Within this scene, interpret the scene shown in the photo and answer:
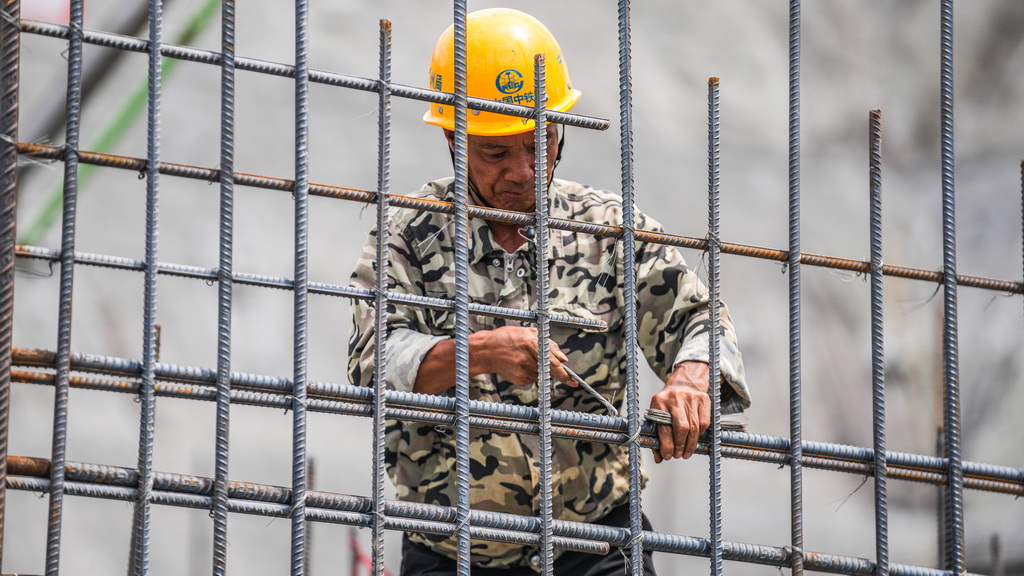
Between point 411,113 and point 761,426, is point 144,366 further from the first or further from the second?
point 761,426

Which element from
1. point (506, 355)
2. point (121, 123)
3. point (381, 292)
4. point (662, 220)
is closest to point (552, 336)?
point (506, 355)

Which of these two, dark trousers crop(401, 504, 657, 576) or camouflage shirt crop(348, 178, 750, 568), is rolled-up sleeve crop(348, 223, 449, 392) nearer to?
camouflage shirt crop(348, 178, 750, 568)

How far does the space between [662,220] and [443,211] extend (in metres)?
6.37

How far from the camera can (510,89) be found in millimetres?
3201

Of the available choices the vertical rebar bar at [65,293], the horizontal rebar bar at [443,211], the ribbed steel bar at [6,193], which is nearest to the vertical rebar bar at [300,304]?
the horizontal rebar bar at [443,211]

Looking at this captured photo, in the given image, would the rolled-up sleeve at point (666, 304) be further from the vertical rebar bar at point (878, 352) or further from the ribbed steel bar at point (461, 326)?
the ribbed steel bar at point (461, 326)

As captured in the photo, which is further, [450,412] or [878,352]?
[878,352]

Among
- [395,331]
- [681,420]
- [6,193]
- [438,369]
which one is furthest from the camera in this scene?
[395,331]

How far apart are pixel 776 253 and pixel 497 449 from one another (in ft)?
3.30

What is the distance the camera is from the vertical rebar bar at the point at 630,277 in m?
2.38

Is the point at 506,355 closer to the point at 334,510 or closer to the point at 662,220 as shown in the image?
the point at 334,510

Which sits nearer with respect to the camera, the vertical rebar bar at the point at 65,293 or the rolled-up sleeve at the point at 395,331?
the vertical rebar bar at the point at 65,293

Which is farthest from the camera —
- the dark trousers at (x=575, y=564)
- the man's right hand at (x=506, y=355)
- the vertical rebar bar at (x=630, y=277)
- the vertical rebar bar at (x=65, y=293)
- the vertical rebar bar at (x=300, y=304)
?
the dark trousers at (x=575, y=564)

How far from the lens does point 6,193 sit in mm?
2006
